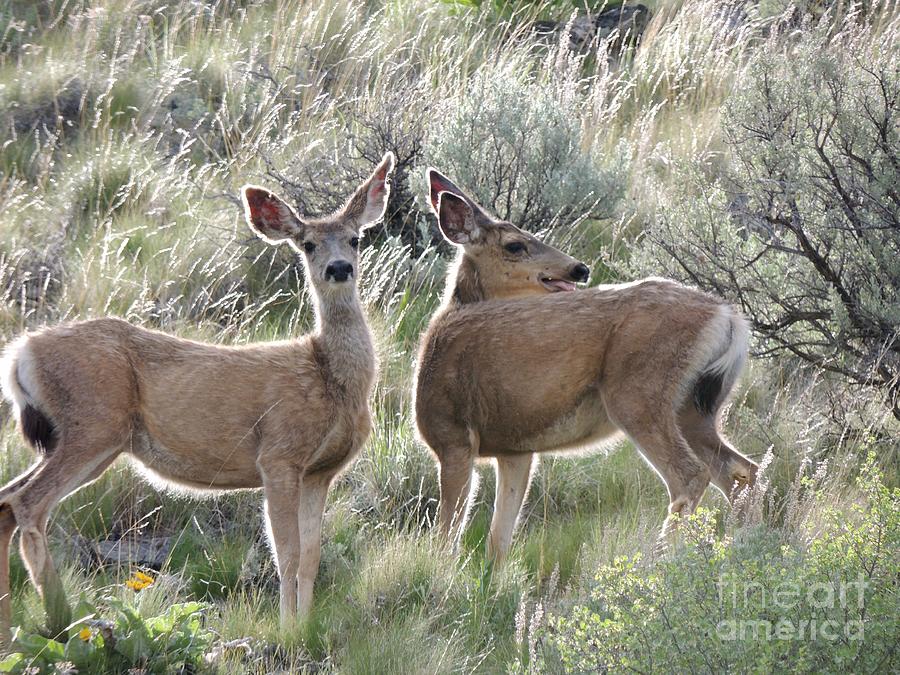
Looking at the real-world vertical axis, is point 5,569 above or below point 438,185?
below

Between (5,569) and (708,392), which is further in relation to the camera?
(708,392)

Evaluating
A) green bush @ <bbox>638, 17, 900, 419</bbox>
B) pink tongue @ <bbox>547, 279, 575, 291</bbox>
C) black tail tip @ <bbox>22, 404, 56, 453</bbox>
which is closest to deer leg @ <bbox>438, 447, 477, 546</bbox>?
pink tongue @ <bbox>547, 279, 575, 291</bbox>

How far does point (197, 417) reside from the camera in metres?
6.43

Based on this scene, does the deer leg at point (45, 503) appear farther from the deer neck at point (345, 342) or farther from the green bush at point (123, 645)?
the deer neck at point (345, 342)

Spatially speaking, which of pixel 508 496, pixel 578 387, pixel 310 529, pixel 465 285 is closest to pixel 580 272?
pixel 465 285

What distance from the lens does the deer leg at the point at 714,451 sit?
22.7 ft

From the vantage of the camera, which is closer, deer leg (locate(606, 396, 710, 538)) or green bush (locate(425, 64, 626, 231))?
deer leg (locate(606, 396, 710, 538))

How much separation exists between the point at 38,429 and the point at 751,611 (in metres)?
3.38

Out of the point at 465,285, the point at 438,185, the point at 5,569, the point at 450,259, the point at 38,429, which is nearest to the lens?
the point at 5,569

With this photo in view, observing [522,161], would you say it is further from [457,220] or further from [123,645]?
[123,645]

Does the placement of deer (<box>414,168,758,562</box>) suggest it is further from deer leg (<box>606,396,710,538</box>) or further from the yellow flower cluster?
the yellow flower cluster

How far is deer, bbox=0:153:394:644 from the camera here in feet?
19.9

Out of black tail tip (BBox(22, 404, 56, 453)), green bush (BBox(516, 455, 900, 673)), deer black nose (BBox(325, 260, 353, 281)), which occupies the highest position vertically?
green bush (BBox(516, 455, 900, 673))

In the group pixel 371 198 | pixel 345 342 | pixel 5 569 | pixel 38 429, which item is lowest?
pixel 5 569
